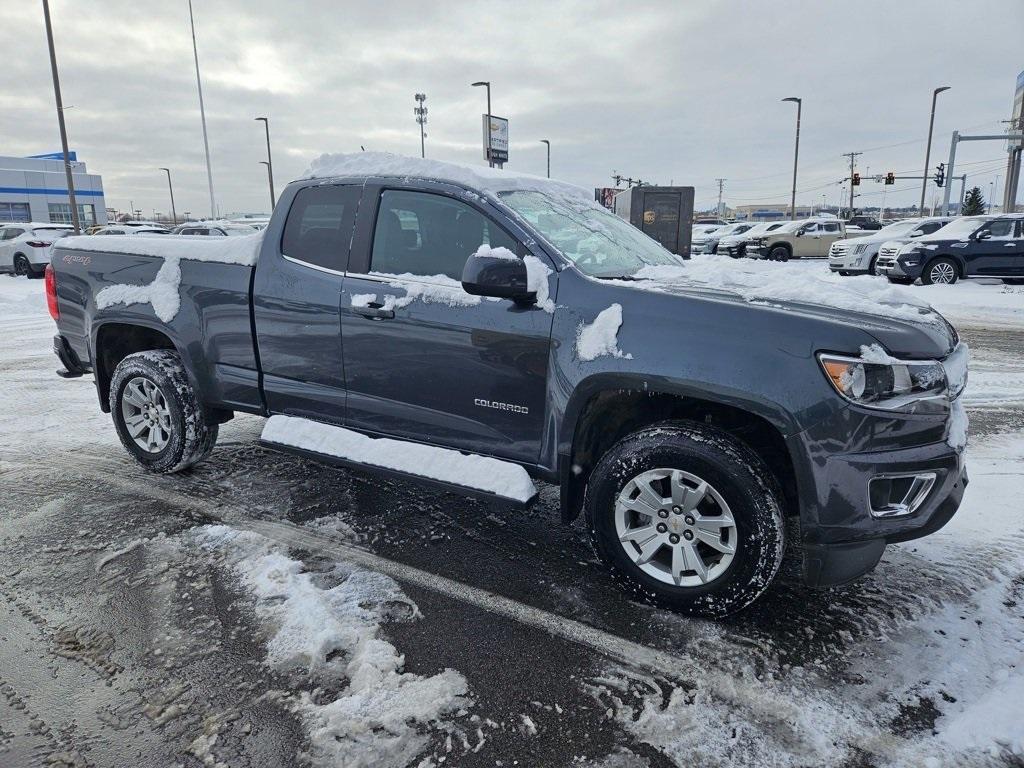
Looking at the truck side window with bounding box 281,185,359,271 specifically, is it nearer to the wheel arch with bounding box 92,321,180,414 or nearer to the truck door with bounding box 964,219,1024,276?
the wheel arch with bounding box 92,321,180,414

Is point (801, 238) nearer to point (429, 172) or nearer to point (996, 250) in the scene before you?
point (996, 250)

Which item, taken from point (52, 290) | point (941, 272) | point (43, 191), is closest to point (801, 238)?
point (941, 272)

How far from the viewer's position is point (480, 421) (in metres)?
3.30

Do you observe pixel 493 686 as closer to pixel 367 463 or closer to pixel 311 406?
pixel 367 463

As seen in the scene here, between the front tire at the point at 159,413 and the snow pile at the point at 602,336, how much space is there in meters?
2.71

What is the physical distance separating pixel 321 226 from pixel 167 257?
1164 millimetres

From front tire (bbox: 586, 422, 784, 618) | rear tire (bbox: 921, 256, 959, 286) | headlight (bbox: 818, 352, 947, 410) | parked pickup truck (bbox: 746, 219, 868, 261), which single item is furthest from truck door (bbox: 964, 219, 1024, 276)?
front tire (bbox: 586, 422, 784, 618)

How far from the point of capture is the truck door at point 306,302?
3717 millimetres

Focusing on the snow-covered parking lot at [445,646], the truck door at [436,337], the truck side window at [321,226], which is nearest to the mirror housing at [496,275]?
the truck door at [436,337]

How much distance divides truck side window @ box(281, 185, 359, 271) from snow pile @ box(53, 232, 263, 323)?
27cm

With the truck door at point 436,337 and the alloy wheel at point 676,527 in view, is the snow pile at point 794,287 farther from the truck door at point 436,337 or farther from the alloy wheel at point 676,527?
the alloy wheel at point 676,527

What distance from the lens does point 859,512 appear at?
8.38 feet

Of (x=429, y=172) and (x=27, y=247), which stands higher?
(x=429, y=172)

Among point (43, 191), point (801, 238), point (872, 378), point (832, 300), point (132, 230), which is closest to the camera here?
point (872, 378)
